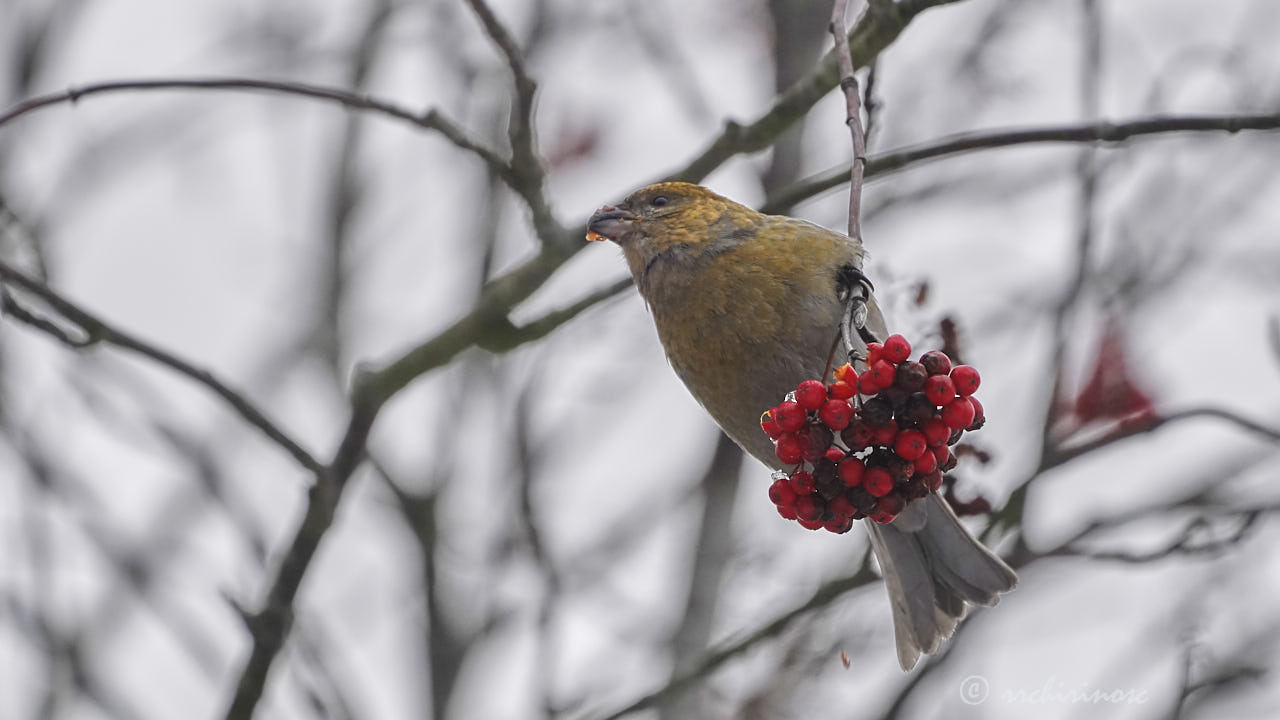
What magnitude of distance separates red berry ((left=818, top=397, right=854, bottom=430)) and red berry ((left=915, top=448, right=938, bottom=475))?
144 mm

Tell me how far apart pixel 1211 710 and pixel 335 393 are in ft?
13.8

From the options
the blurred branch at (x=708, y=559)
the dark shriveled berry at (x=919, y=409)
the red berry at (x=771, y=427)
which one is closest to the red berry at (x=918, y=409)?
the dark shriveled berry at (x=919, y=409)

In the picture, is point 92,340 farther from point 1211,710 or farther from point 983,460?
point 1211,710

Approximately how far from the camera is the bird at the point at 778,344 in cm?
307

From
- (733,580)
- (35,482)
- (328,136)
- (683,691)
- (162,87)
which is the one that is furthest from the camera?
(328,136)

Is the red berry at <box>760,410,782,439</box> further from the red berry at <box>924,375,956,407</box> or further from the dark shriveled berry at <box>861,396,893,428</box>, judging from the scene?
the red berry at <box>924,375,956,407</box>

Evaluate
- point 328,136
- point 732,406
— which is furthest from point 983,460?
point 328,136

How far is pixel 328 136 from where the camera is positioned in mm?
6758

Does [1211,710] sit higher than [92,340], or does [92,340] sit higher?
[92,340]

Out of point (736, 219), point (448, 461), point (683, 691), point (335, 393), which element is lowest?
point (683, 691)

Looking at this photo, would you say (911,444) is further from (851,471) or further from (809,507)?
(809,507)

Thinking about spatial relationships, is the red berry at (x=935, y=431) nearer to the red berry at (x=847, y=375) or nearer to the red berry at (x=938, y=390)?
the red berry at (x=938, y=390)

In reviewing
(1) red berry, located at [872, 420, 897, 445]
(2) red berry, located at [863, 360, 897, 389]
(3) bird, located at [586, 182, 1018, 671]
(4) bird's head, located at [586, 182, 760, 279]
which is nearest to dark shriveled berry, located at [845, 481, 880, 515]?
(1) red berry, located at [872, 420, 897, 445]

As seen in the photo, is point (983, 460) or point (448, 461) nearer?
point (983, 460)
